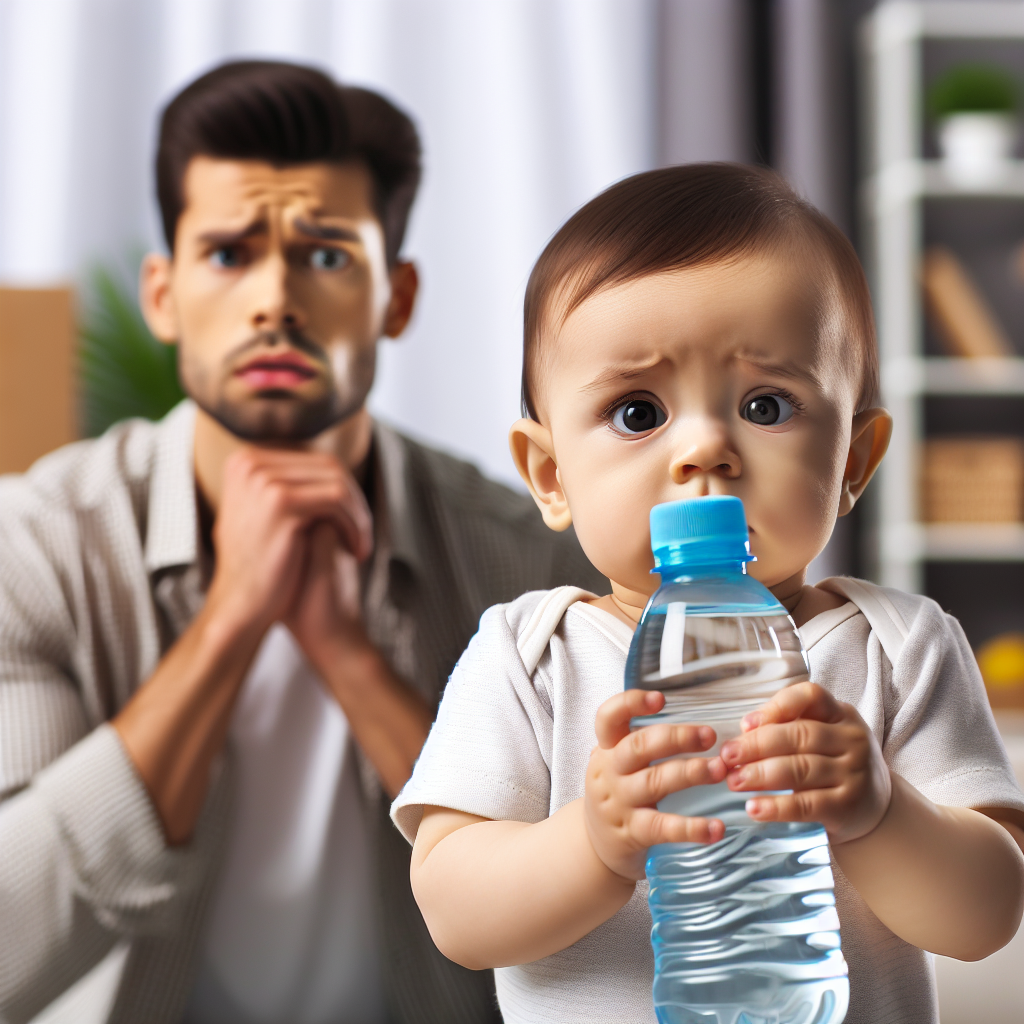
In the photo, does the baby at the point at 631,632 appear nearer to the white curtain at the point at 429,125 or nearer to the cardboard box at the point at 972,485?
the white curtain at the point at 429,125

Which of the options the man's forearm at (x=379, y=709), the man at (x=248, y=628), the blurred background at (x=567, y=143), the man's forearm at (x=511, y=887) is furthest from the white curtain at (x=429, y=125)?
the man's forearm at (x=511, y=887)

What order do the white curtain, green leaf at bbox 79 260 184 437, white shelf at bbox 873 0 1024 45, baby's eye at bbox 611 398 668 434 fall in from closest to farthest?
baby's eye at bbox 611 398 668 434 → green leaf at bbox 79 260 184 437 → the white curtain → white shelf at bbox 873 0 1024 45

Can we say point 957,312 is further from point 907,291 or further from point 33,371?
point 33,371

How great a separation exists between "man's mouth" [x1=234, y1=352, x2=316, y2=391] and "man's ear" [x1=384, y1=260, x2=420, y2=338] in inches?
5.9

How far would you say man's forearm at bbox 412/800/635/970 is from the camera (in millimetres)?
446

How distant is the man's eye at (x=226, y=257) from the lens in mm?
1113

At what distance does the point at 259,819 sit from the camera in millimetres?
1159

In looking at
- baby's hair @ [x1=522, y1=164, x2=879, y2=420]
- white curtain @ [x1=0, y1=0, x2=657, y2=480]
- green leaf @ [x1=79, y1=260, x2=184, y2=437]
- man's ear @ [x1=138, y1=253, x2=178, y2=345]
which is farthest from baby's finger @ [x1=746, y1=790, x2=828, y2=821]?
white curtain @ [x1=0, y1=0, x2=657, y2=480]

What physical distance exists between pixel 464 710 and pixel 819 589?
0.19 metres

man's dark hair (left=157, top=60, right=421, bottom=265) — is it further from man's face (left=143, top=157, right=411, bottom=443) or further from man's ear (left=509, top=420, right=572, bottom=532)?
man's ear (left=509, top=420, right=572, bottom=532)

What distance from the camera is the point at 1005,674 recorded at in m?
2.47

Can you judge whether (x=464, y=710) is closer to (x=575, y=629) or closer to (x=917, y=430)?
(x=575, y=629)

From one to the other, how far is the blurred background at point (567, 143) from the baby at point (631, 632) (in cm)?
200

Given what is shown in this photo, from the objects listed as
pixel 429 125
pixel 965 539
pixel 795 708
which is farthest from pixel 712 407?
pixel 965 539
